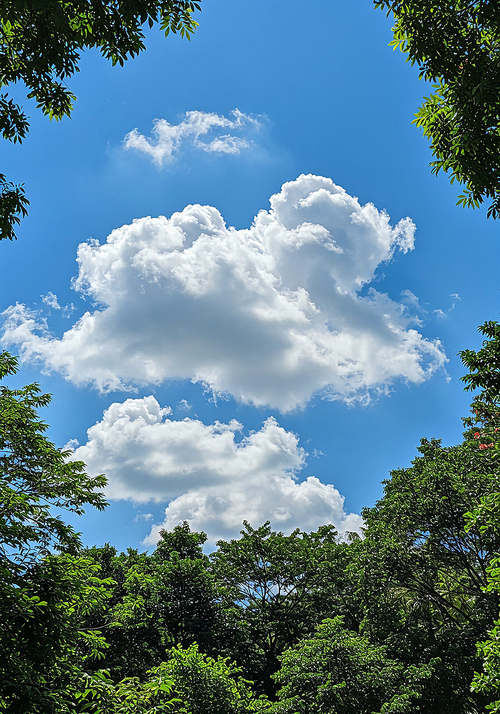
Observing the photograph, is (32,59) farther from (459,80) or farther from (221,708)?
(221,708)

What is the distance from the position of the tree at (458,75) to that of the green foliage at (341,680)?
1098 centimetres

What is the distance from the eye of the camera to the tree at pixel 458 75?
22.9ft

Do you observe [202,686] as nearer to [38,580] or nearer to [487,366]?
[38,580]

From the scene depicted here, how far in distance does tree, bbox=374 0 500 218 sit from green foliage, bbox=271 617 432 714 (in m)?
11.0

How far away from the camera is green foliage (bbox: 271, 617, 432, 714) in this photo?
1188cm

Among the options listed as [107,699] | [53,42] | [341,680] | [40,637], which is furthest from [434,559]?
[53,42]

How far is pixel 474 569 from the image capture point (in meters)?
15.7

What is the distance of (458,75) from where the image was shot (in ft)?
23.4

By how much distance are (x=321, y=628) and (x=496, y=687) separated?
7.57 metres

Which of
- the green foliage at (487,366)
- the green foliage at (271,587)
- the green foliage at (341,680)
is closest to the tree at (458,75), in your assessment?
the green foliage at (487,366)

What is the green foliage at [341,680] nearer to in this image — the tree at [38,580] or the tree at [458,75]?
the tree at [38,580]

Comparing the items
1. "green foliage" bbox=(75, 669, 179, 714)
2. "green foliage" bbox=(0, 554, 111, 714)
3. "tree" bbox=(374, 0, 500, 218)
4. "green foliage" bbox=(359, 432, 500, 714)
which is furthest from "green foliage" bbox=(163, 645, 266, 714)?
"tree" bbox=(374, 0, 500, 218)

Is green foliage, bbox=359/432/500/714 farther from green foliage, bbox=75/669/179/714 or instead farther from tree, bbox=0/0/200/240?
tree, bbox=0/0/200/240

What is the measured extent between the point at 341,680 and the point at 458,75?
13.2 metres
